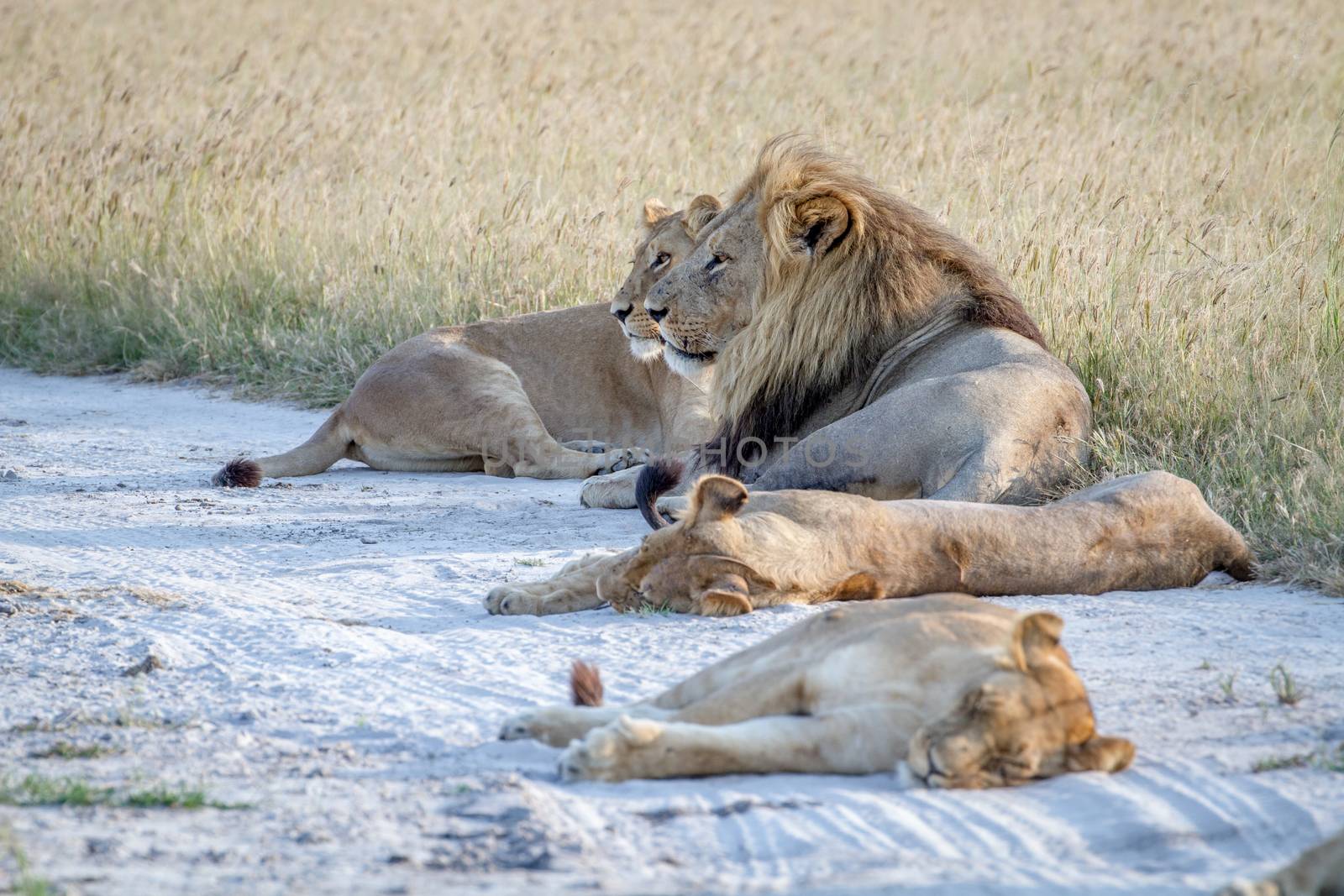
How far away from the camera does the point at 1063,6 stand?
19.9 m

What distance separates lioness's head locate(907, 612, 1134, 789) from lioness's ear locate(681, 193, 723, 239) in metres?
3.68

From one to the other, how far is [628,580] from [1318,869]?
1945mm

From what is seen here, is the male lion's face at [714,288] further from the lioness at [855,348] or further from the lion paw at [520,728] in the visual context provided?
the lion paw at [520,728]

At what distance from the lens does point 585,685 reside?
2.95 m

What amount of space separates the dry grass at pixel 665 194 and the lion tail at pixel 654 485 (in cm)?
131

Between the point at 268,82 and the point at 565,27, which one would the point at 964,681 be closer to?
the point at 268,82

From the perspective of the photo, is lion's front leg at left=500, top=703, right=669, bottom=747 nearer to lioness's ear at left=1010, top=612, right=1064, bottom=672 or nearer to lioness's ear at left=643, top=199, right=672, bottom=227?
lioness's ear at left=1010, top=612, right=1064, bottom=672

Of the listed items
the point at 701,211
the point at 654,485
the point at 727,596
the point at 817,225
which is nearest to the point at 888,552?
the point at 727,596

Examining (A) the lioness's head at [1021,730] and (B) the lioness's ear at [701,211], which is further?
(B) the lioness's ear at [701,211]

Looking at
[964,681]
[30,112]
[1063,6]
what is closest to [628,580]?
[964,681]

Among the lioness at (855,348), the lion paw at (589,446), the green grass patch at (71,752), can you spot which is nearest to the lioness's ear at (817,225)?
the lioness at (855,348)

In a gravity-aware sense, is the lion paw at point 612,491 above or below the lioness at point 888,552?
below

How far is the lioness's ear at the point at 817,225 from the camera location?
506cm

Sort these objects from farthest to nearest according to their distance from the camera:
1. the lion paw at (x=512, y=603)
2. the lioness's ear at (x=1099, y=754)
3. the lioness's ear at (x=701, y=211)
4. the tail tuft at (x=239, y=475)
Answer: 1. the lioness's ear at (x=701, y=211)
2. the tail tuft at (x=239, y=475)
3. the lion paw at (x=512, y=603)
4. the lioness's ear at (x=1099, y=754)
